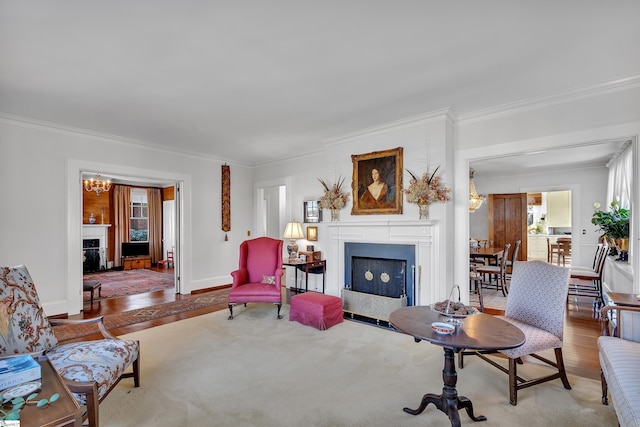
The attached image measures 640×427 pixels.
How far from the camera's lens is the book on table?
56.9 inches

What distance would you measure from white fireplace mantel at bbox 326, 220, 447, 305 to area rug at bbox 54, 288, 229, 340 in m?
2.22

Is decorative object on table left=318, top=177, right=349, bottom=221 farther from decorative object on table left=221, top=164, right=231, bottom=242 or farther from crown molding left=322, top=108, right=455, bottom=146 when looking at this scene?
decorative object on table left=221, top=164, right=231, bottom=242

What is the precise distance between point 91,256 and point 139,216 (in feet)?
5.55

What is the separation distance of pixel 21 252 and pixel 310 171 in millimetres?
4317

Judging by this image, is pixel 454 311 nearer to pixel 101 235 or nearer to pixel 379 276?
pixel 379 276

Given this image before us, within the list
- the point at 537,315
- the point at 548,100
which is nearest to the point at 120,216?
the point at 537,315

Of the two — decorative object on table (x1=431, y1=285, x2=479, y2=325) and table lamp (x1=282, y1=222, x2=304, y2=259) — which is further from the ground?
table lamp (x1=282, y1=222, x2=304, y2=259)

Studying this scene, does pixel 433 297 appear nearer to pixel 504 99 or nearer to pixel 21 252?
pixel 504 99

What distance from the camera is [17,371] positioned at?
4.91ft

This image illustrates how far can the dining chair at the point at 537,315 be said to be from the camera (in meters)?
2.29

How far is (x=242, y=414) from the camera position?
2.12 meters

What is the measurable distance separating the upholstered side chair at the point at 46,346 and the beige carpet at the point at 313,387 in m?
0.38

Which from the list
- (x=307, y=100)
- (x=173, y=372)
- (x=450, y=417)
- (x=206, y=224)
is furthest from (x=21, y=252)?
(x=450, y=417)

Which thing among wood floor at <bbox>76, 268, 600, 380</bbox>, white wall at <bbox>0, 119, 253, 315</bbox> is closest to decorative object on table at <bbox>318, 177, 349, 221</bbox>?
wood floor at <bbox>76, 268, 600, 380</bbox>
